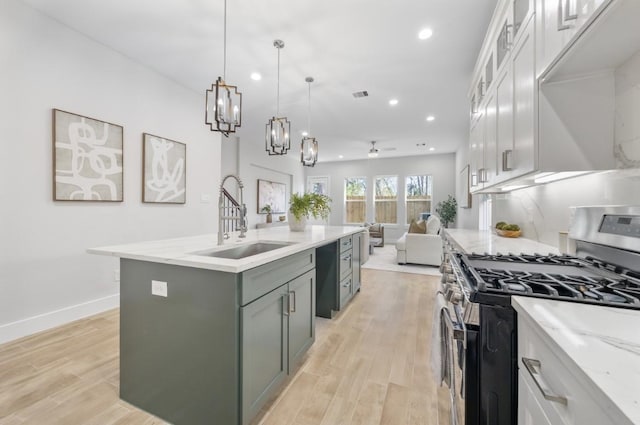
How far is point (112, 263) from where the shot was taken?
3035mm

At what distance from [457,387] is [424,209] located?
7.89 metres

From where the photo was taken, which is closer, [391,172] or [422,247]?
[422,247]

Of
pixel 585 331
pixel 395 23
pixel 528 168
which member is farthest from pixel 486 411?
pixel 395 23

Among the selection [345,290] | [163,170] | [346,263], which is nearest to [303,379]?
[345,290]

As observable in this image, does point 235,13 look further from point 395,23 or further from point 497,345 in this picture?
point 497,345

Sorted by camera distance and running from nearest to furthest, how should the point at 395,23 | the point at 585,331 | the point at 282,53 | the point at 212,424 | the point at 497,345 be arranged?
the point at 585,331 < the point at 497,345 < the point at 212,424 < the point at 395,23 < the point at 282,53

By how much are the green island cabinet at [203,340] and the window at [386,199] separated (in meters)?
7.68

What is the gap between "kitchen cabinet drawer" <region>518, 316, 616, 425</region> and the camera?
0.47 m

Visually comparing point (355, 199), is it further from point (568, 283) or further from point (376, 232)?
point (568, 283)

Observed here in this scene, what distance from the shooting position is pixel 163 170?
11.4 feet

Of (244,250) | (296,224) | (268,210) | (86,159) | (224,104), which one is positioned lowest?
(244,250)

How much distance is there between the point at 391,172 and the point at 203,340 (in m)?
8.33

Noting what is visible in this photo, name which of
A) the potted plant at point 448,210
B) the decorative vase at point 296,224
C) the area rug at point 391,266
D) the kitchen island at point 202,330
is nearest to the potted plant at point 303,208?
the decorative vase at point 296,224

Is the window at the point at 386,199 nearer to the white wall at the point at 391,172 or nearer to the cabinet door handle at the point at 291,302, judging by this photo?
the white wall at the point at 391,172
